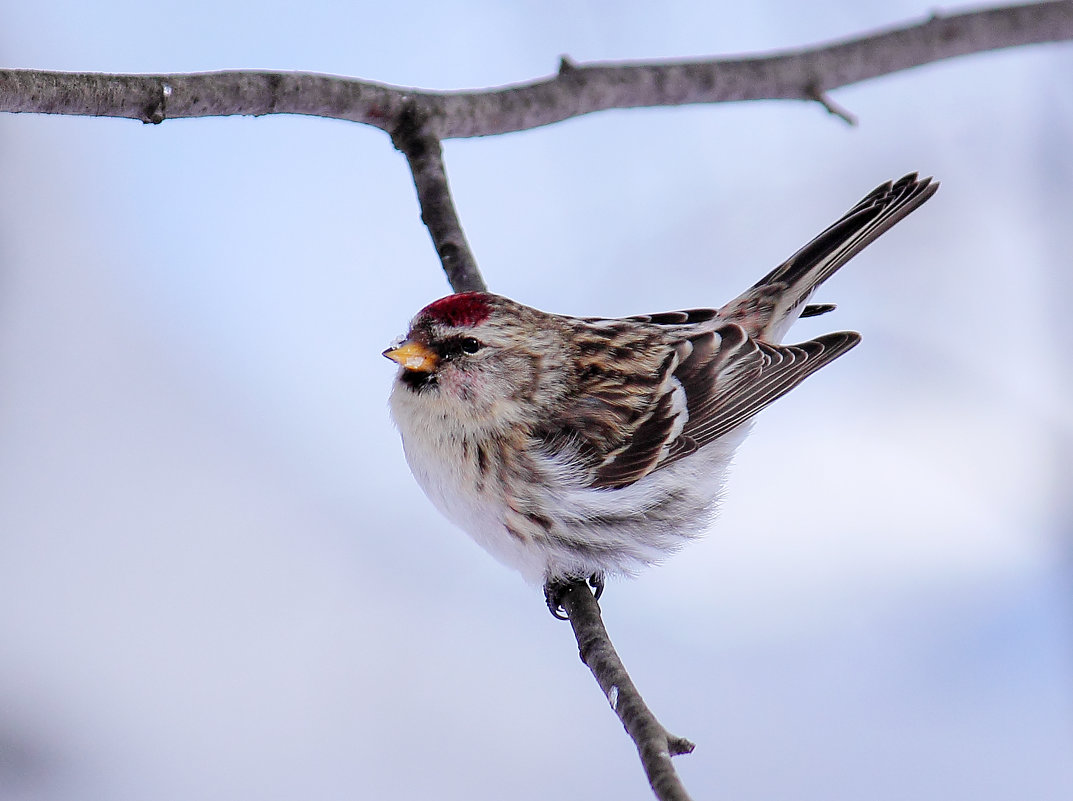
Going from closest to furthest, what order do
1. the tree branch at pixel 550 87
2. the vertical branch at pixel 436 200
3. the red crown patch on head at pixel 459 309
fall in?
the tree branch at pixel 550 87, the red crown patch on head at pixel 459 309, the vertical branch at pixel 436 200

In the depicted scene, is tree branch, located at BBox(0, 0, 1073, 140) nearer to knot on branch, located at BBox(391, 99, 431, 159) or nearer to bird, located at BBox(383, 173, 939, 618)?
knot on branch, located at BBox(391, 99, 431, 159)

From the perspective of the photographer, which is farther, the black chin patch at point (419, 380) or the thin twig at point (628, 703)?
the black chin patch at point (419, 380)

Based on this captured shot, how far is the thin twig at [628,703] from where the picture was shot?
990 mm

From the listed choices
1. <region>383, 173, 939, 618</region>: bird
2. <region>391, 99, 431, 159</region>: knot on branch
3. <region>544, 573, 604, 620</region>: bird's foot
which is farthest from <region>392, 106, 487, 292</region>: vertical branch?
<region>544, 573, 604, 620</region>: bird's foot

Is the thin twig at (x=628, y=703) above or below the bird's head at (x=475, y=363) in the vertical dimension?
below

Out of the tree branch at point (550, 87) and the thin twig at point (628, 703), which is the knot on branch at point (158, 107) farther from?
the thin twig at point (628, 703)

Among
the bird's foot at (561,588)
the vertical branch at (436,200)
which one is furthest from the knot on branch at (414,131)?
the bird's foot at (561,588)

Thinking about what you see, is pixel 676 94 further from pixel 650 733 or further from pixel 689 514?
pixel 650 733

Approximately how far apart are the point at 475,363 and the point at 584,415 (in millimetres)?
197

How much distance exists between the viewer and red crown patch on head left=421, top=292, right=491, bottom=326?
1.50 m

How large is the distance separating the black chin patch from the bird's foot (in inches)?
13.8

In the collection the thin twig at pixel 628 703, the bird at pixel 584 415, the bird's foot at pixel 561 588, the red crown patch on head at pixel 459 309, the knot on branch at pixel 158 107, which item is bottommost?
the thin twig at pixel 628 703

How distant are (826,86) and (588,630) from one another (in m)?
1.33

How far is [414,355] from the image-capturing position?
154cm
